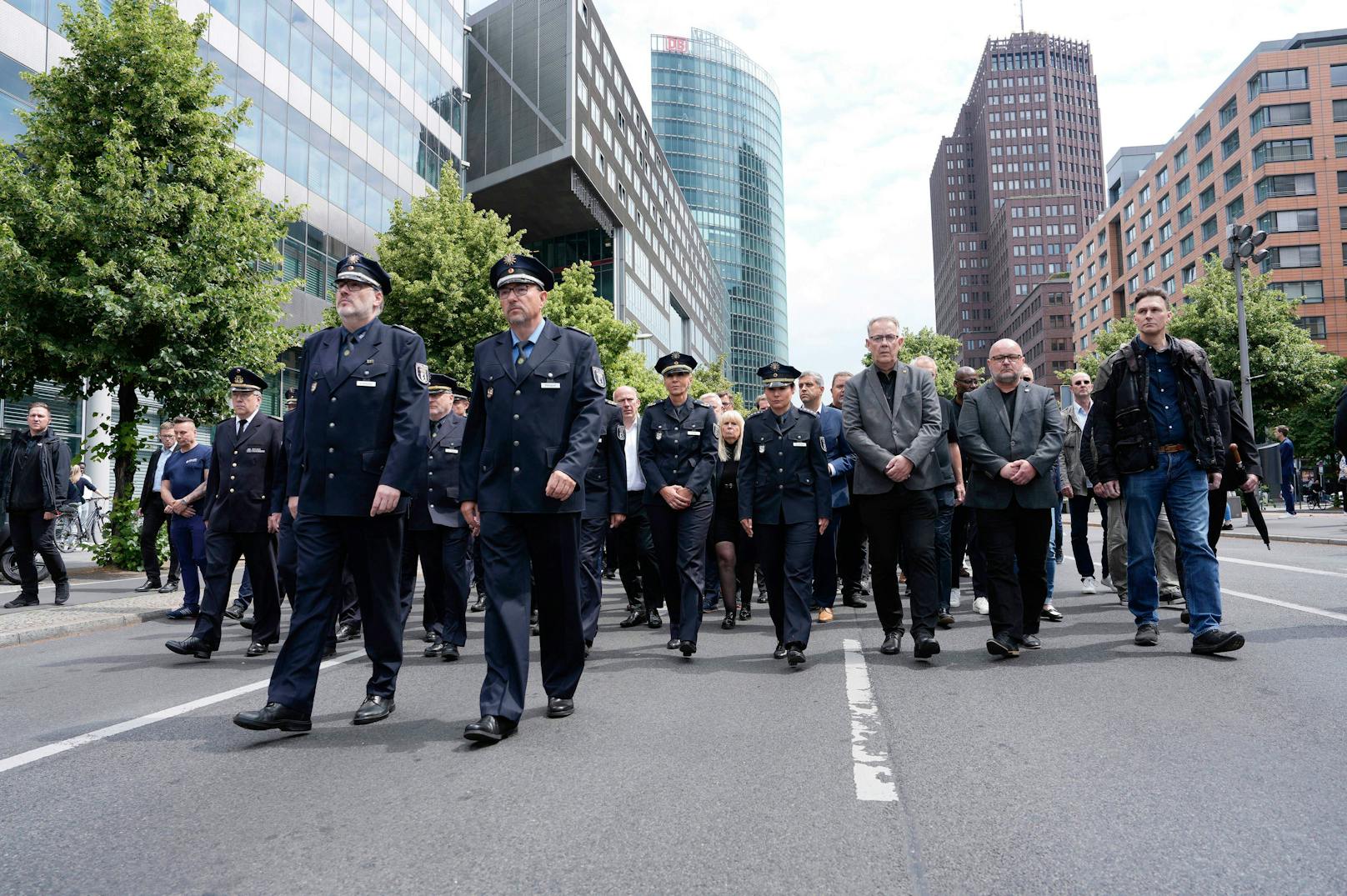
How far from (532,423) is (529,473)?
25cm

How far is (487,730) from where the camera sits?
391 centimetres

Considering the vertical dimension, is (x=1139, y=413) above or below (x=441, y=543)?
above

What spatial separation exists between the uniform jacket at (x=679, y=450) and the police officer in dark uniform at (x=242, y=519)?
275 cm

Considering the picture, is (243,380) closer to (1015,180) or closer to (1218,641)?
(1218,641)

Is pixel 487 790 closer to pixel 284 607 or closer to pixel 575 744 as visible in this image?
pixel 575 744

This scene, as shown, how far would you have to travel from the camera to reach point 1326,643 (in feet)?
18.7

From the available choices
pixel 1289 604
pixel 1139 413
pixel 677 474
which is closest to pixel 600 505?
pixel 677 474

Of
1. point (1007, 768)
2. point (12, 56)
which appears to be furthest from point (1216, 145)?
point (1007, 768)

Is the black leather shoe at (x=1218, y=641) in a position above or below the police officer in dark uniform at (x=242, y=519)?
below

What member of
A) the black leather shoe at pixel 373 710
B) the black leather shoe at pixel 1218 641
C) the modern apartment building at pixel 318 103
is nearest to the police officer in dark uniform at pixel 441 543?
the black leather shoe at pixel 373 710

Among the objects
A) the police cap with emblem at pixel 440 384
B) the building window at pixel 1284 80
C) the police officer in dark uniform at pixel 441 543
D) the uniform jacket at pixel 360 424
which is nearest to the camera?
the uniform jacket at pixel 360 424

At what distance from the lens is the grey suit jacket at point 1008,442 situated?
5.93 m

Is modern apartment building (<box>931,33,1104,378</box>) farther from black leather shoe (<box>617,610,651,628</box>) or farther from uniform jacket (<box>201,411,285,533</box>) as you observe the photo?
uniform jacket (<box>201,411,285,533</box>)

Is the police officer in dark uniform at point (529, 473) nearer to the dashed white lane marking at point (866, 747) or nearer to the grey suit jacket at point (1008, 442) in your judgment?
the dashed white lane marking at point (866, 747)
